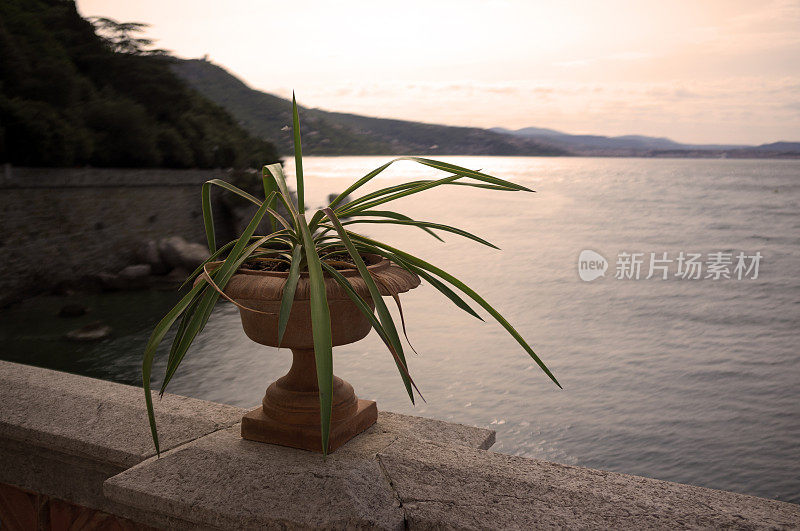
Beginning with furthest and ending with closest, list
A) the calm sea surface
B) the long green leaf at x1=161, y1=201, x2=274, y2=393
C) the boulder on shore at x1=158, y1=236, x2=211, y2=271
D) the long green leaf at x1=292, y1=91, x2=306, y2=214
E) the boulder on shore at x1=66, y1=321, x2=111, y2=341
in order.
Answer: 1. the boulder on shore at x1=158, y1=236, x2=211, y2=271
2. the boulder on shore at x1=66, y1=321, x2=111, y2=341
3. the calm sea surface
4. the long green leaf at x1=292, y1=91, x2=306, y2=214
5. the long green leaf at x1=161, y1=201, x2=274, y2=393

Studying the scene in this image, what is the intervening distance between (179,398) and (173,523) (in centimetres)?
61

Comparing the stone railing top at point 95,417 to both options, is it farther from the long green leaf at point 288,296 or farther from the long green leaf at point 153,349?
the long green leaf at point 288,296

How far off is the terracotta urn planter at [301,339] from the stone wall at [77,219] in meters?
12.4

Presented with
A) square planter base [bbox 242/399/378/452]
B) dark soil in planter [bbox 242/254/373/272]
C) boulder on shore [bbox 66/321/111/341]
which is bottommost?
boulder on shore [bbox 66/321/111/341]

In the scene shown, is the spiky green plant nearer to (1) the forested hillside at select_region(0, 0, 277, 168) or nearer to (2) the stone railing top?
(2) the stone railing top

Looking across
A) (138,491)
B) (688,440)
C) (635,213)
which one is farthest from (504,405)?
(635,213)

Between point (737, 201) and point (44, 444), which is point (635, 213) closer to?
point (737, 201)

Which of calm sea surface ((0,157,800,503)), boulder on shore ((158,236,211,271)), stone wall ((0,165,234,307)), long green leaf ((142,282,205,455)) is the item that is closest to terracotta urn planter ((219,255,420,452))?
long green leaf ((142,282,205,455))

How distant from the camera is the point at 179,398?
5.73 feet

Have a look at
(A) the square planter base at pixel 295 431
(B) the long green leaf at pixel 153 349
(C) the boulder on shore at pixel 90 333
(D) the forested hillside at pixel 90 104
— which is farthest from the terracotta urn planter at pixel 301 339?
(D) the forested hillside at pixel 90 104

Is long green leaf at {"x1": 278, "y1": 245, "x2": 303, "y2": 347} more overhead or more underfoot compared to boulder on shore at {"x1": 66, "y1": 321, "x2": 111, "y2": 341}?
more overhead

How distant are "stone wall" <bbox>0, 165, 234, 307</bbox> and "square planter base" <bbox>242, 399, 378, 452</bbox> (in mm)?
12392

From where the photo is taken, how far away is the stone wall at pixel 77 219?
12039mm

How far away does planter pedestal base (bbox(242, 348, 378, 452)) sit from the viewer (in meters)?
1.36
